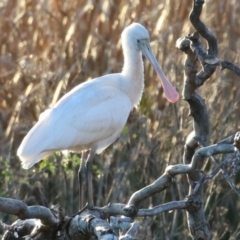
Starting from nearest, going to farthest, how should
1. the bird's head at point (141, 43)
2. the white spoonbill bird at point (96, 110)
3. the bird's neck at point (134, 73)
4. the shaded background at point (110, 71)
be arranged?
the white spoonbill bird at point (96, 110), the bird's head at point (141, 43), the bird's neck at point (134, 73), the shaded background at point (110, 71)

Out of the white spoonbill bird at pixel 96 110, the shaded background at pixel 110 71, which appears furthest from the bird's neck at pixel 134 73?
the shaded background at pixel 110 71

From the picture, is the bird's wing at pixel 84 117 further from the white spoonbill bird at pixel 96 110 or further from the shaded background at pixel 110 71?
the shaded background at pixel 110 71

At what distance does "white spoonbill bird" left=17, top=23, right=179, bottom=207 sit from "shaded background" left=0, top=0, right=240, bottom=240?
3.01ft

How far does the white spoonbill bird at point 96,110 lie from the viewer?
5703 mm

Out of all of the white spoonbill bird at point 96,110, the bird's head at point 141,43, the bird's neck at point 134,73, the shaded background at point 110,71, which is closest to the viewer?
the white spoonbill bird at point 96,110

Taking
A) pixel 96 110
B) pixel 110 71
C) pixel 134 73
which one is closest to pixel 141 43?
pixel 134 73

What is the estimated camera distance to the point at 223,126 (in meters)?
6.96

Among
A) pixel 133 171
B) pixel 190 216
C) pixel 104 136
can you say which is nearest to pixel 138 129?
pixel 133 171

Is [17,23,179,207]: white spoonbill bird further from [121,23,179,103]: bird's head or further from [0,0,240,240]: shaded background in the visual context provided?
[0,0,240,240]: shaded background

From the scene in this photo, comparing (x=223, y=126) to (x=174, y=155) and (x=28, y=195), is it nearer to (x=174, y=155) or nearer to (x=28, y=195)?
(x=174, y=155)

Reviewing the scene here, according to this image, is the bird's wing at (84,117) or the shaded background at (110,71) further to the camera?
the shaded background at (110,71)

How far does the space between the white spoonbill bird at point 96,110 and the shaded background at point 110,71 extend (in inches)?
36.1

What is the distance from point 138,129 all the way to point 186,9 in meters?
1.21

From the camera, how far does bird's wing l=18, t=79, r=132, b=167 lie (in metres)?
5.71
